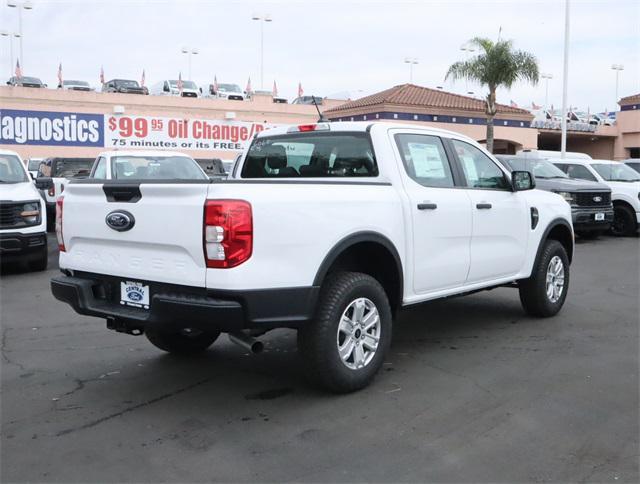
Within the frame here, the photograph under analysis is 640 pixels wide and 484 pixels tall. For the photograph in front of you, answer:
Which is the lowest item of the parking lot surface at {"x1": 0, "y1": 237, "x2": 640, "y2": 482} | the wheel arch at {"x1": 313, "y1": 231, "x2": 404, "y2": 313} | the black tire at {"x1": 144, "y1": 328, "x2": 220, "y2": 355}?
the parking lot surface at {"x1": 0, "y1": 237, "x2": 640, "y2": 482}

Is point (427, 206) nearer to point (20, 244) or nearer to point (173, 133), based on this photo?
point (20, 244)

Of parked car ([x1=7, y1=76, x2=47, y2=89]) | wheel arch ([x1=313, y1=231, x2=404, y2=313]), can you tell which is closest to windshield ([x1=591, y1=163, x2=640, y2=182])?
wheel arch ([x1=313, y1=231, x2=404, y2=313])

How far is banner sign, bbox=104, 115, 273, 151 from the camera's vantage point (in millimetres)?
31328

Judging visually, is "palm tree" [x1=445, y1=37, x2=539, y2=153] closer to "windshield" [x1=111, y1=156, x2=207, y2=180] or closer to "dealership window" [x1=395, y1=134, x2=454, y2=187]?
"windshield" [x1=111, y1=156, x2=207, y2=180]

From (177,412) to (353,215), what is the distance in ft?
5.69

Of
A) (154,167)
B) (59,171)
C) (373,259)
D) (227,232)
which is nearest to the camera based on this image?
(227,232)

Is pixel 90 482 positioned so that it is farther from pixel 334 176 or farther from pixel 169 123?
pixel 169 123

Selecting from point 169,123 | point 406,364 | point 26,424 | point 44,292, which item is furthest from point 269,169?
point 169,123

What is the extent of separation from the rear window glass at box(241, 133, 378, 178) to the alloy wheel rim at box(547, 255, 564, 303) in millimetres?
2684

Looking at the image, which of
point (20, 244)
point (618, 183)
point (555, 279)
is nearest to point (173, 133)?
point (618, 183)

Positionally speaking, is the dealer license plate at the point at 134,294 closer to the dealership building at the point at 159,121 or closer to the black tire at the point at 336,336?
the black tire at the point at 336,336

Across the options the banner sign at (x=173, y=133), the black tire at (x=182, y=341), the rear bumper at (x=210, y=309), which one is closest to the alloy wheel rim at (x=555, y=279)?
the black tire at (x=182, y=341)

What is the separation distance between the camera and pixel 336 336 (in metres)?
4.58

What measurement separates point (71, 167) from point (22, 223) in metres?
6.93
